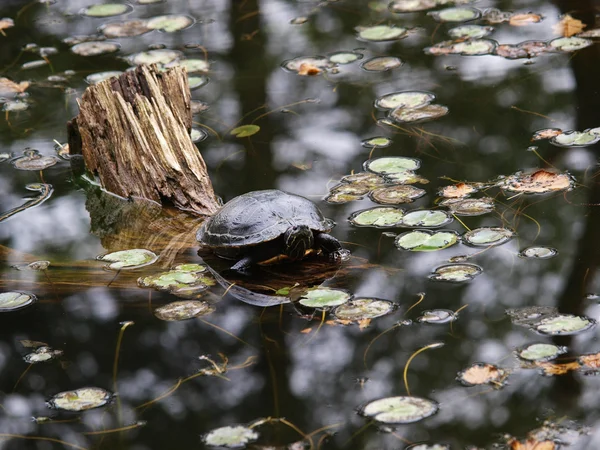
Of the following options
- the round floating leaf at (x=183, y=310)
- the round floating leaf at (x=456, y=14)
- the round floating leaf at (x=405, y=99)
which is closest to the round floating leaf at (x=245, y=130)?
the round floating leaf at (x=405, y=99)

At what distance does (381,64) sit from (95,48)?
2.64m

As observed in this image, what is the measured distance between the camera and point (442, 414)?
8.91 ft

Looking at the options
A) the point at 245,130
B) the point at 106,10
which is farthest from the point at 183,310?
the point at 106,10

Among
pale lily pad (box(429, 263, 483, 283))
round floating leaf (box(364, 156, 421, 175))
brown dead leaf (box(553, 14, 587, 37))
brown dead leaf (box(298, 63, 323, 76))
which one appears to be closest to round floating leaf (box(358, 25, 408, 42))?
brown dead leaf (box(298, 63, 323, 76))

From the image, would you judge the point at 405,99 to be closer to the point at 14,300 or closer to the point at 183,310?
the point at 183,310

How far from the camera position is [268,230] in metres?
3.73

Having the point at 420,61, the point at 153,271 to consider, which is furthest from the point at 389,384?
the point at 420,61

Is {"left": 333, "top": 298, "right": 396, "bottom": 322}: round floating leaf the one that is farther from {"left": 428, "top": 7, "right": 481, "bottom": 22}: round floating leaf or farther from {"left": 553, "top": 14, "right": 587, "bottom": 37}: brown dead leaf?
{"left": 428, "top": 7, "right": 481, "bottom": 22}: round floating leaf

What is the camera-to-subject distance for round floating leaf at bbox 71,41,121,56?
7.00 metres

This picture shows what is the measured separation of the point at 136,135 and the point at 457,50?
2930 millimetres

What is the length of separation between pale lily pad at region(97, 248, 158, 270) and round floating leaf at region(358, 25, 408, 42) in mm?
3639

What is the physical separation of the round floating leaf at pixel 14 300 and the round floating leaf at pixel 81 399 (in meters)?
0.77

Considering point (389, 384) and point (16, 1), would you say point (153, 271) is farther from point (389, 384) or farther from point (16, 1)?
point (16, 1)

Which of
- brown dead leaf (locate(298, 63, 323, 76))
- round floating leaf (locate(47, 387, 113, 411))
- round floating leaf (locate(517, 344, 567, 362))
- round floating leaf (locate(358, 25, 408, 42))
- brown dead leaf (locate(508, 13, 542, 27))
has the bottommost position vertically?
round floating leaf (locate(47, 387, 113, 411))
